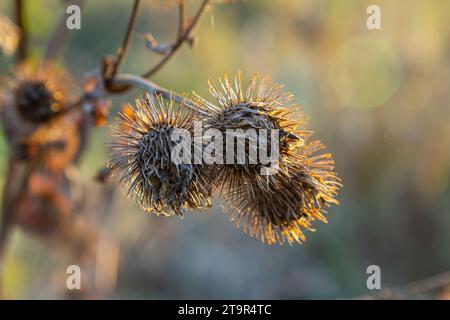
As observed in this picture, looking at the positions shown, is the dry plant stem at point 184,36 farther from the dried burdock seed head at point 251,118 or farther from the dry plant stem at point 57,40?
the dry plant stem at point 57,40

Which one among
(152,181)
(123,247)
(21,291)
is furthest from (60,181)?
(123,247)

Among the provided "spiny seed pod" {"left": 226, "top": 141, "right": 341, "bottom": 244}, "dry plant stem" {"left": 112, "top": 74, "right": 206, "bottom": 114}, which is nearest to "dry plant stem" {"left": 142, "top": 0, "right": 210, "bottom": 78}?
"dry plant stem" {"left": 112, "top": 74, "right": 206, "bottom": 114}

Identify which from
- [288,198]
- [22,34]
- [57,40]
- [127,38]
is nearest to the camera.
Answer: [288,198]

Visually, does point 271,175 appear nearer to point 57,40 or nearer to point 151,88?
point 151,88

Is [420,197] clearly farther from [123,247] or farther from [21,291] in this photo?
[21,291]

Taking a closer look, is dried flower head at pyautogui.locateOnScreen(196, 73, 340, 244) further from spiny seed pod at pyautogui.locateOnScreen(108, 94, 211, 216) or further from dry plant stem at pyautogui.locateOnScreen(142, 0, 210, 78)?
dry plant stem at pyautogui.locateOnScreen(142, 0, 210, 78)

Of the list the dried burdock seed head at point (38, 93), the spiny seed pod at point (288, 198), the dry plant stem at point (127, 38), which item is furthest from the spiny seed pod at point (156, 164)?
the dried burdock seed head at point (38, 93)

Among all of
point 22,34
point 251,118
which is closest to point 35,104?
point 22,34
